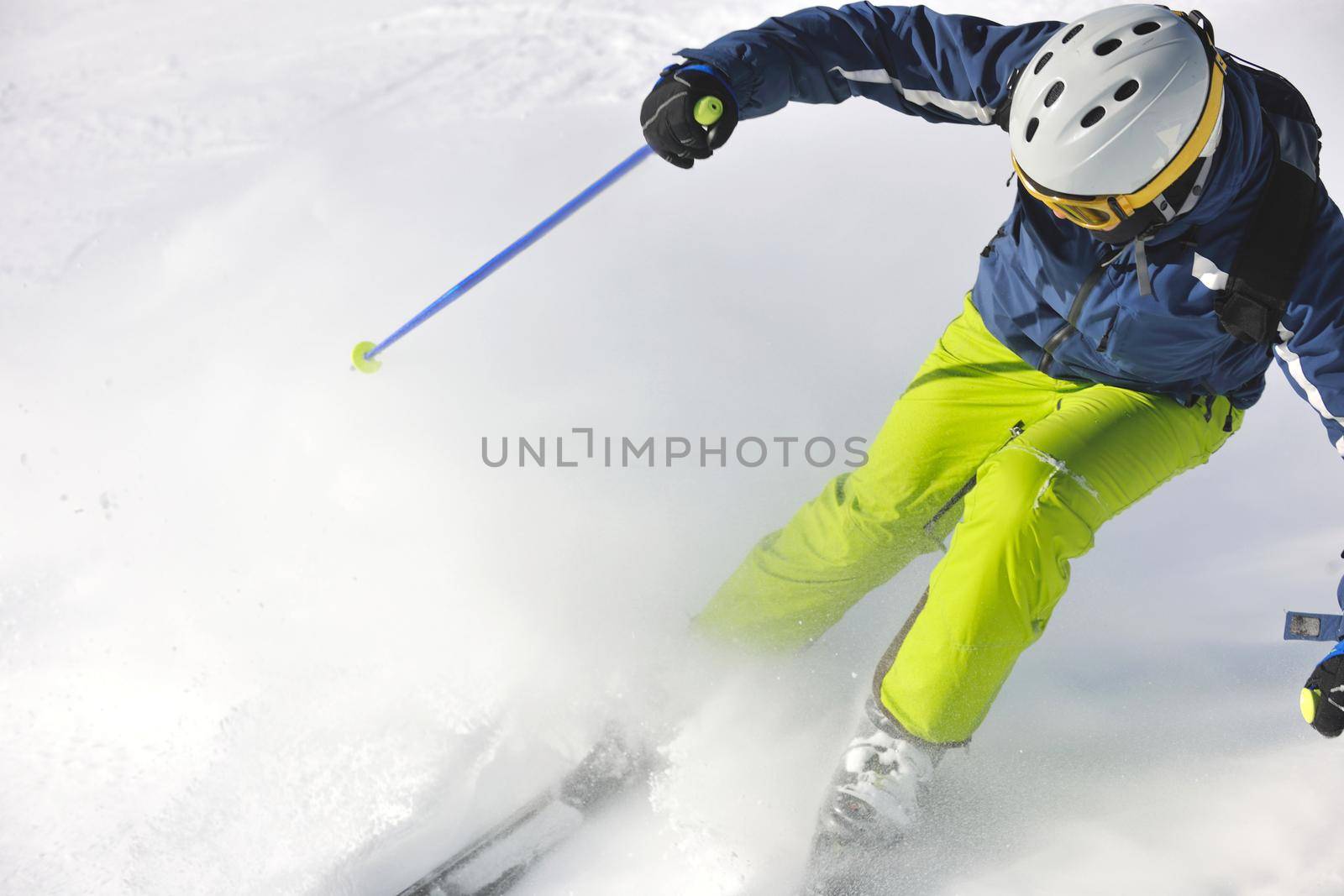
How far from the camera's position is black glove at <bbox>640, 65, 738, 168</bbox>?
2305 mm

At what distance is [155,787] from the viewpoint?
8.90 ft

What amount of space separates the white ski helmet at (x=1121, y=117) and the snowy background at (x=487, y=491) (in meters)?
1.65

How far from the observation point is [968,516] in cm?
219

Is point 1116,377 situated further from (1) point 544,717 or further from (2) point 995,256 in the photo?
(1) point 544,717

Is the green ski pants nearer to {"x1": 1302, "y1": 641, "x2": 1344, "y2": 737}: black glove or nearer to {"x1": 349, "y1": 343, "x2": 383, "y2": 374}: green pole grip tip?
{"x1": 1302, "y1": 641, "x2": 1344, "y2": 737}: black glove

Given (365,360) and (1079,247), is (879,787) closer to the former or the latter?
(1079,247)

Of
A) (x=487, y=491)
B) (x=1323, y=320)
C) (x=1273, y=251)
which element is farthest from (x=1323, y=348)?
(x=487, y=491)

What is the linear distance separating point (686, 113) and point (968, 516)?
46.6 inches

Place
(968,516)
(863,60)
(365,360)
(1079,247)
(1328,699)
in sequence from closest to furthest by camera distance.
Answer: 1. (1328,699)
2. (1079,247)
3. (968,516)
4. (863,60)
5. (365,360)

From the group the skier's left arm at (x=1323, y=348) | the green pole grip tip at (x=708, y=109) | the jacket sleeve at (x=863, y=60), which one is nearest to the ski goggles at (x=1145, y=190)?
the skier's left arm at (x=1323, y=348)

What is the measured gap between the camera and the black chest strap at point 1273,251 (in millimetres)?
1816

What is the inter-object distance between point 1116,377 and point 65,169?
203 inches

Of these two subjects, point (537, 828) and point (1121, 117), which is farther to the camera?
point (537, 828)

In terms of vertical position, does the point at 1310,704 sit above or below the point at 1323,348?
below
